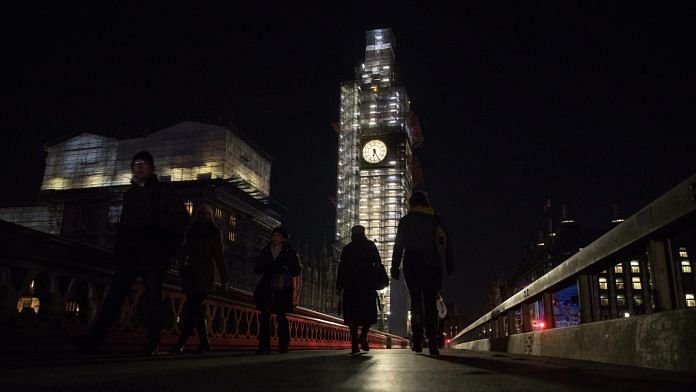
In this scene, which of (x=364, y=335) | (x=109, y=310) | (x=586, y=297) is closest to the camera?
(x=586, y=297)

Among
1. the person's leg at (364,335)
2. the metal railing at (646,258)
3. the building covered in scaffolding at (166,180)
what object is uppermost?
the building covered in scaffolding at (166,180)

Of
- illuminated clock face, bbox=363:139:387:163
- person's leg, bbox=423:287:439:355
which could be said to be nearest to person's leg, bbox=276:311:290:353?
person's leg, bbox=423:287:439:355

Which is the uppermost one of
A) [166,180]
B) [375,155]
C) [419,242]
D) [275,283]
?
[375,155]

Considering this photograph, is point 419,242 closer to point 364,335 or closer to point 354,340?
point 354,340

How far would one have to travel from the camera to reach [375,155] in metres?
73.9

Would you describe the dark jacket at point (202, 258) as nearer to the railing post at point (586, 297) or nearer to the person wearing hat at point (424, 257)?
the person wearing hat at point (424, 257)

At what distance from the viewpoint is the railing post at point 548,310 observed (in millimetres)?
6340

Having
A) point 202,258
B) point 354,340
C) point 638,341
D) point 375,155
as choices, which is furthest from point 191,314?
point 375,155

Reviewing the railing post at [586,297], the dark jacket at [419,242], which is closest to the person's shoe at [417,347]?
the dark jacket at [419,242]

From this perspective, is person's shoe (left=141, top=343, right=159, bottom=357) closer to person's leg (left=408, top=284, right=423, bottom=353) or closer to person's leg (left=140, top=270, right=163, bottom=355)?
person's leg (left=140, top=270, right=163, bottom=355)

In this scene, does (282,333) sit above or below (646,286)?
below

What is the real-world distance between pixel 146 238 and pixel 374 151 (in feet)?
227

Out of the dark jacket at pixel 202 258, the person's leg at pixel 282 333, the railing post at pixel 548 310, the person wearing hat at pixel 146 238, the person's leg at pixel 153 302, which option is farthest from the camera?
the person's leg at pixel 282 333

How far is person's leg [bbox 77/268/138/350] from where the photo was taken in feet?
16.4
